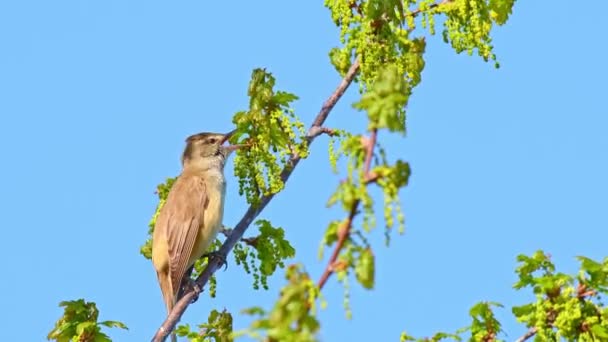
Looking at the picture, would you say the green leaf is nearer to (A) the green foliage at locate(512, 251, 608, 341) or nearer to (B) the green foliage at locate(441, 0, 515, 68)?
(A) the green foliage at locate(512, 251, 608, 341)

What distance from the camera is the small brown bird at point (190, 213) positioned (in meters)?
8.68

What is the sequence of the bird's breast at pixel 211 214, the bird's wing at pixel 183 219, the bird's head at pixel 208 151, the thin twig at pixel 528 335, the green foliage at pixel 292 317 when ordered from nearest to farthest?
the green foliage at pixel 292 317 < the thin twig at pixel 528 335 < the bird's wing at pixel 183 219 < the bird's breast at pixel 211 214 < the bird's head at pixel 208 151

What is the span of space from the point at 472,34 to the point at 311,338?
4.46 m

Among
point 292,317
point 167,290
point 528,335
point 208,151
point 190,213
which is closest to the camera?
point 292,317

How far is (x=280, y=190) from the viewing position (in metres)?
6.40

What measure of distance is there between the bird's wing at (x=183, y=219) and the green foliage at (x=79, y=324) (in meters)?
1.85

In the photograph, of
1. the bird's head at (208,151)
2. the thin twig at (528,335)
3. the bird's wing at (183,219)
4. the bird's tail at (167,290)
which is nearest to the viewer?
the thin twig at (528,335)

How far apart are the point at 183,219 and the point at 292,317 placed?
22.4ft

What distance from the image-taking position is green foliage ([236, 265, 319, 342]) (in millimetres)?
2424

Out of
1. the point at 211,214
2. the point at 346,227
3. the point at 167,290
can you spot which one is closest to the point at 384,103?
the point at 346,227

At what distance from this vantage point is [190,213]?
30.2ft

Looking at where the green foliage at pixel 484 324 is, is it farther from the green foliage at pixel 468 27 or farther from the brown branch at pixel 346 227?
the brown branch at pixel 346 227

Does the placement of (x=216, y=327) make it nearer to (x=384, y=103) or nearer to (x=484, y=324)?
(x=484, y=324)

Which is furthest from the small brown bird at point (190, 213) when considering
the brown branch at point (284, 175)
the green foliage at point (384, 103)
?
the green foliage at point (384, 103)
